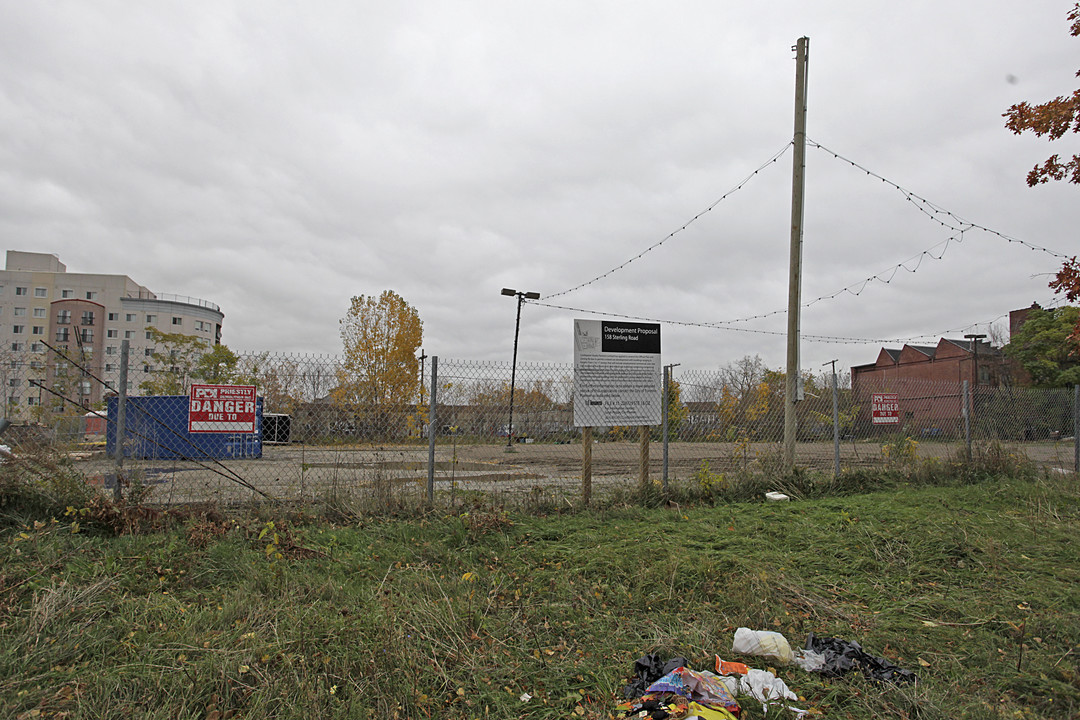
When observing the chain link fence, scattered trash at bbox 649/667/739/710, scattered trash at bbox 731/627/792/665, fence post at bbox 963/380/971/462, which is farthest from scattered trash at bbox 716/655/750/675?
fence post at bbox 963/380/971/462

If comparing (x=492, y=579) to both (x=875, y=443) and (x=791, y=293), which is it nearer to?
A: (x=791, y=293)

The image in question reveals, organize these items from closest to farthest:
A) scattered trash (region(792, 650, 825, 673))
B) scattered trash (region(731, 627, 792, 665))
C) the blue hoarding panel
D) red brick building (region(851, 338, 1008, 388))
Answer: scattered trash (region(792, 650, 825, 673)) < scattered trash (region(731, 627, 792, 665)) < the blue hoarding panel < red brick building (region(851, 338, 1008, 388))

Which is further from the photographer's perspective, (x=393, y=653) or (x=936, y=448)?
(x=936, y=448)

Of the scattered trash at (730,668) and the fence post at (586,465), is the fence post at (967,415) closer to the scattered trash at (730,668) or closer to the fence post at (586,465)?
the fence post at (586,465)

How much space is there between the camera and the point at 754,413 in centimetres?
954

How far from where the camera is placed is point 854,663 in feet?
10.3

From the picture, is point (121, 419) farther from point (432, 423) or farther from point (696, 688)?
point (696, 688)

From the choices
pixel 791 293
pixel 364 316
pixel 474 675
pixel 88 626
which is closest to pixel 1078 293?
pixel 791 293

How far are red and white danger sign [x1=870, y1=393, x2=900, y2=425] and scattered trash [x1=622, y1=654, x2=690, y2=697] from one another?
890 cm

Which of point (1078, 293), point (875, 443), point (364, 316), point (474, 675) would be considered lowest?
point (474, 675)

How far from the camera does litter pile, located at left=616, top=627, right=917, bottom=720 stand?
266 centimetres

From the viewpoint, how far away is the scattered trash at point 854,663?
3.03 m

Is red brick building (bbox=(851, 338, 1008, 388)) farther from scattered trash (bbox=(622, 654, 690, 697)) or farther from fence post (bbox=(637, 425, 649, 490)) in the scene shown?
scattered trash (bbox=(622, 654, 690, 697))

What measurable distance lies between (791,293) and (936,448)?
194 inches
